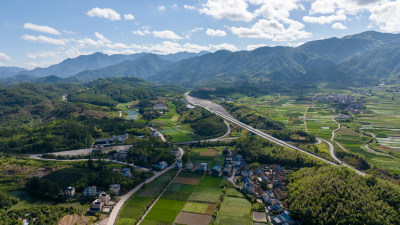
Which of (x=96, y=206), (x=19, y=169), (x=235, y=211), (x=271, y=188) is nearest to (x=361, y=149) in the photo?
(x=271, y=188)

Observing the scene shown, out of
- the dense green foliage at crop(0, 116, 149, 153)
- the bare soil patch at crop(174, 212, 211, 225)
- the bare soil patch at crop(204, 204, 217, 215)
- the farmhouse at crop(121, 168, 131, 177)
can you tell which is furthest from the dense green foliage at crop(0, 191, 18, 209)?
the bare soil patch at crop(204, 204, 217, 215)

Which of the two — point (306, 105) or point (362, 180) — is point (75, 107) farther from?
point (306, 105)

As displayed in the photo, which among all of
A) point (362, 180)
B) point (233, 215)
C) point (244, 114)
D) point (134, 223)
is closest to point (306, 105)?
point (244, 114)

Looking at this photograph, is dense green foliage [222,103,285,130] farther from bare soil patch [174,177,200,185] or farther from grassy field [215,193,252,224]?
grassy field [215,193,252,224]

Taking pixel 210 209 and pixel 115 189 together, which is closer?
pixel 210 209

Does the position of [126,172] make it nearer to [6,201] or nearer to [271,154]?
[6,201]
